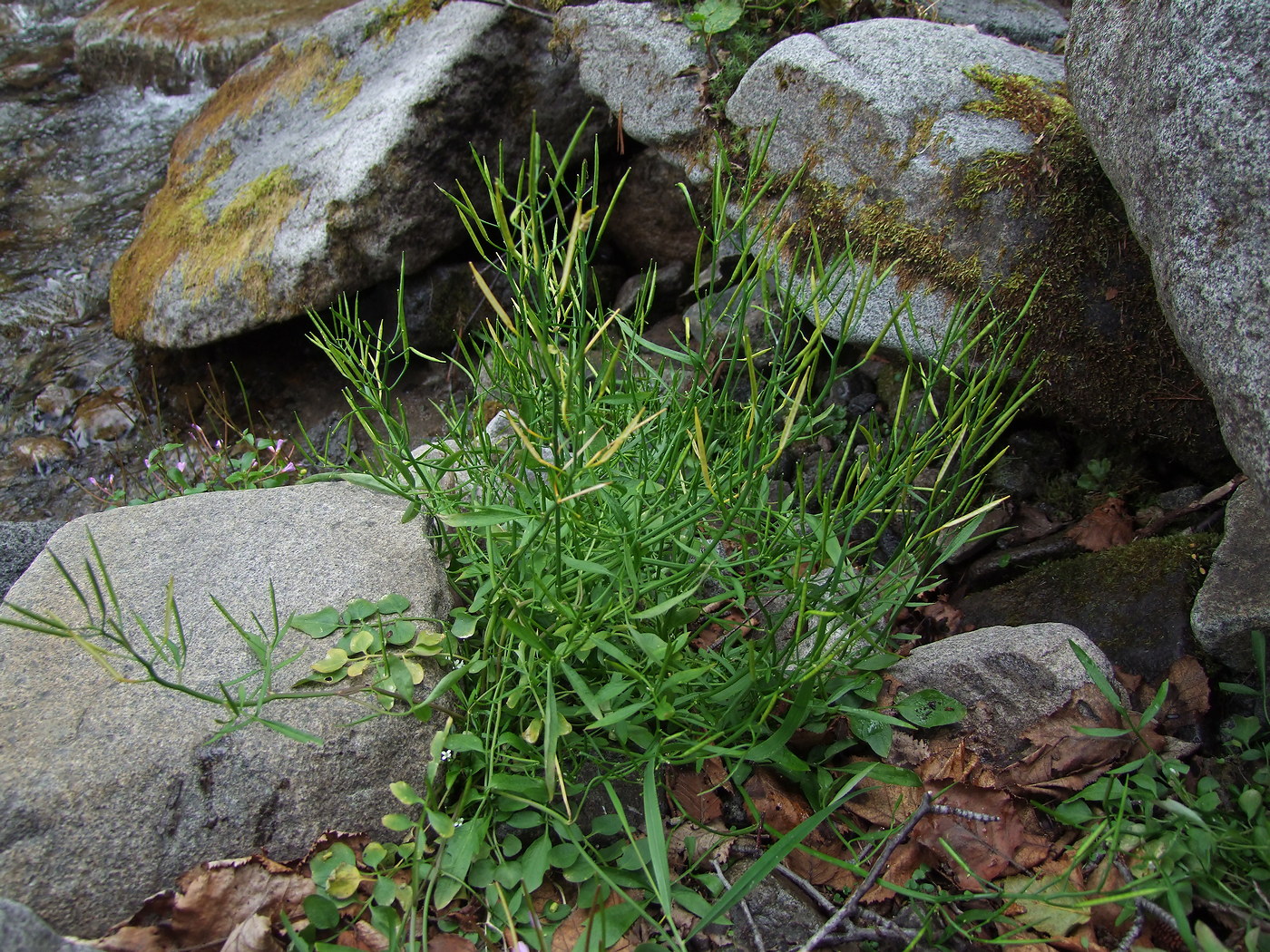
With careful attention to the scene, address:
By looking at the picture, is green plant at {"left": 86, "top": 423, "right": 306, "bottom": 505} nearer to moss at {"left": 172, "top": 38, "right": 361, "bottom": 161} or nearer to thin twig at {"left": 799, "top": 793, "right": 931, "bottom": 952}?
moss at {"left": 172, "top": 38, "right": 361, "bottom": 161}

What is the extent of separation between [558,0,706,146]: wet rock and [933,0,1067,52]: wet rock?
116cm

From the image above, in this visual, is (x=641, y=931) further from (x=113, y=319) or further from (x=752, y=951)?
(x=113, y=319)

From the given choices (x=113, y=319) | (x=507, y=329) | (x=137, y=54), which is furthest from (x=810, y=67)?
(x=137, y=54)

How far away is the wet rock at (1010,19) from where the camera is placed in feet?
12.4

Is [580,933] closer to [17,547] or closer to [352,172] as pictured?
[17,547]

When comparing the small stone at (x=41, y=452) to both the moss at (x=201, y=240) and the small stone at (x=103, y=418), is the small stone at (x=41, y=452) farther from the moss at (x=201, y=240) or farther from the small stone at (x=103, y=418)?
the moss at (x=201, y=240)

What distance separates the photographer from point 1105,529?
8.62 feet

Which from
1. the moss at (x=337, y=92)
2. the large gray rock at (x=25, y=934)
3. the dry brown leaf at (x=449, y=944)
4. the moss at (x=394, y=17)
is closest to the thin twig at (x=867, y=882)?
the dry brown leaf at (x=449, y=944)

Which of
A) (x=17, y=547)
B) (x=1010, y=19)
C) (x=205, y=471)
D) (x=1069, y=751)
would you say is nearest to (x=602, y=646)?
(x=1069, y=751)

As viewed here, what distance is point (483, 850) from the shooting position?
64.3 inches

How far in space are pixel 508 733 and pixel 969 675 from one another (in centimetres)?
108

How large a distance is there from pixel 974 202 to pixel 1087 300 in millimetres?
477

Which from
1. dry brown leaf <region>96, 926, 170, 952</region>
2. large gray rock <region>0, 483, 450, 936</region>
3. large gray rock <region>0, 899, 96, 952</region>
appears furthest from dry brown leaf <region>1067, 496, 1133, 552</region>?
large gray rock <region>0, 899, 96, 952</region>

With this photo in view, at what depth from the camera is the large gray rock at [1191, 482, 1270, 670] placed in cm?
202
